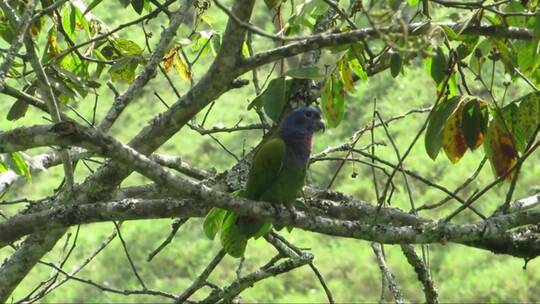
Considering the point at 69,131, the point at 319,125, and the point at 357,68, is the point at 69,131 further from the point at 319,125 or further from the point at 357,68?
the point at 319,125

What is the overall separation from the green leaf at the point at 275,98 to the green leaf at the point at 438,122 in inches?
19.8

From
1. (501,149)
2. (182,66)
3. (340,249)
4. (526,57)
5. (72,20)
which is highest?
(340,249)

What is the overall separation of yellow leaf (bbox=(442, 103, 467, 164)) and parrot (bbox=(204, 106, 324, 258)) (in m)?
0.72

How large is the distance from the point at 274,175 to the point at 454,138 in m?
0.90

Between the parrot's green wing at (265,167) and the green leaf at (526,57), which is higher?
the parrot's green wing at (265,167)

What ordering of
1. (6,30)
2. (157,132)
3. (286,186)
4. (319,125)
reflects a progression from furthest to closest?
1. (319,125)
2. (286,186)
3. (6,30)
4. (157,132)

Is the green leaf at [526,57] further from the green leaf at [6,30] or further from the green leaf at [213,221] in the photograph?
the green leaf at [6,30]

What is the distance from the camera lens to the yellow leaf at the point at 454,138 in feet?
9.91

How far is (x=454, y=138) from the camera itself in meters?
3.06

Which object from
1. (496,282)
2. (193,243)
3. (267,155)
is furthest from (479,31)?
(193,243)

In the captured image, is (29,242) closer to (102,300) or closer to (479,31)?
(479,31)

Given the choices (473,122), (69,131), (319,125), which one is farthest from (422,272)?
(69,131)

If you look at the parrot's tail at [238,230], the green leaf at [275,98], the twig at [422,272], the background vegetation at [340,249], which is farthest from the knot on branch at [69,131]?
the background vegetation at [340,249]

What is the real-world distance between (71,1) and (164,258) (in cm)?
605
